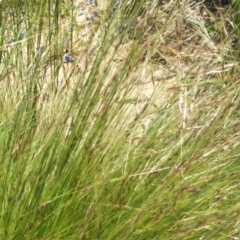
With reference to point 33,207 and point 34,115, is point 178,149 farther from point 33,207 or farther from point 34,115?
point 34,115

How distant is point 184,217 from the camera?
146 centimetres

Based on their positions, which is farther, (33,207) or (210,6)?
(210,6)

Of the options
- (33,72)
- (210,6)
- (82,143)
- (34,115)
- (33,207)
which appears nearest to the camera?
(33,207)

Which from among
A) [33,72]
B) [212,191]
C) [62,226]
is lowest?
[62,226]

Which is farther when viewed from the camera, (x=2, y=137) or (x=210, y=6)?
(x=210, y=6)

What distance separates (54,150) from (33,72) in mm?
266

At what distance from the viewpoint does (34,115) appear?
1.80 m

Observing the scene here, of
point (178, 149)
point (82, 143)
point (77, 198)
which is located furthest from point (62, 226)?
point (178, 149)

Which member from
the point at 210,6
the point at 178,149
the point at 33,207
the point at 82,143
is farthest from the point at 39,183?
the point at 210,6

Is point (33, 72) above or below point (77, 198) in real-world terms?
above

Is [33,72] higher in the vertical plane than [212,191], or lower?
higher

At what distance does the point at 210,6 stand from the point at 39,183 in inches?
66.1

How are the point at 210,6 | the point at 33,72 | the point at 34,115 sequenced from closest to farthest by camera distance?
the point at 33,72 < the point at 34,115 < the point at 210,6

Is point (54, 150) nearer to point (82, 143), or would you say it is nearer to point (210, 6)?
point (82, 143)
